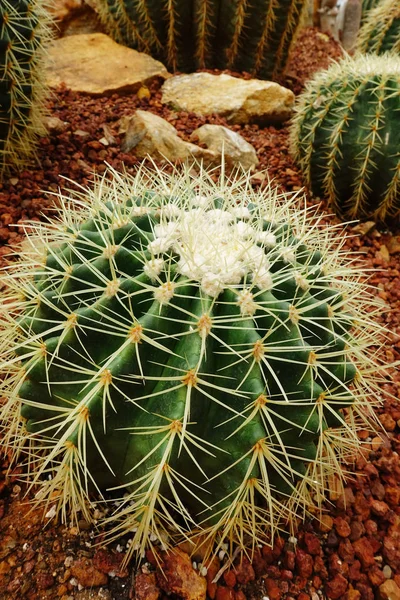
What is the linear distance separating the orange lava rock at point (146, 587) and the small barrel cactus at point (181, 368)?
103mm

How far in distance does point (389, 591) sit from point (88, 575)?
36.2 inches

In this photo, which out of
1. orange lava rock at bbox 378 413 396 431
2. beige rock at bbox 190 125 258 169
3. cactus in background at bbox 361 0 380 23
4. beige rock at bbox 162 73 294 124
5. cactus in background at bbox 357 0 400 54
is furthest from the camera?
cactus in background at bbox 361 0 380 23

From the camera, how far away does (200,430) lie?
1426 millimetres

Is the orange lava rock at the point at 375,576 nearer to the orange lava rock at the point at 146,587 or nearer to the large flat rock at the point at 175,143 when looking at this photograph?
the orange lava rock at the point at 146,587

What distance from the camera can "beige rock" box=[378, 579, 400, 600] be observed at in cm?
171

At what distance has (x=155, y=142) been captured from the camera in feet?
11.5

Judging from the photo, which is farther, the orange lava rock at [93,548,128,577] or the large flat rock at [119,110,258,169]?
the large flat rock at [119,110,258,169]

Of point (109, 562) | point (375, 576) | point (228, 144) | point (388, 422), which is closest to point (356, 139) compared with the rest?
point (228, 144)

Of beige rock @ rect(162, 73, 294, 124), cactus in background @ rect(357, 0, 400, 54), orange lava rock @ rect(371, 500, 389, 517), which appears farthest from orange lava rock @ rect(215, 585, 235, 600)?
cactus in background @ rect(357, 0, 400, 54)

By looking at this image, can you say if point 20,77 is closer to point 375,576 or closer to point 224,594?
point 224,594

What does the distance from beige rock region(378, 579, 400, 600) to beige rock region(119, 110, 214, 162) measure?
2634mm

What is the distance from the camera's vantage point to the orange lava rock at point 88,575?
1.55m

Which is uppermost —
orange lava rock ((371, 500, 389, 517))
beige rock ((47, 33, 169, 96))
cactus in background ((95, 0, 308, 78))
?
cactus in background ((95, 0, 308, 78))

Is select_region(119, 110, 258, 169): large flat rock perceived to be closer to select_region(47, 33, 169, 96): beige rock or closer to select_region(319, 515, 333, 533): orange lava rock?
select_region(47, 33, 169, 96): beige rock
